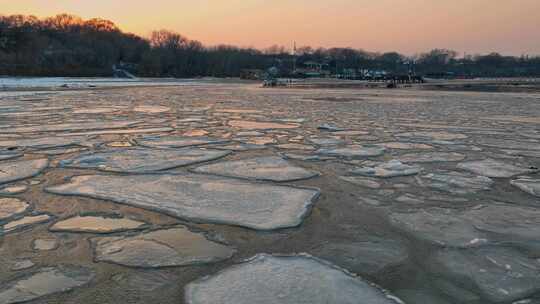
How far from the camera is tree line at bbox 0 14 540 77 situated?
57062mm

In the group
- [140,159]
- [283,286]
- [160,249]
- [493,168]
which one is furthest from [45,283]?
[493,168]

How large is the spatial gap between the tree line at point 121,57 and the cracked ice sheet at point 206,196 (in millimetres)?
53562

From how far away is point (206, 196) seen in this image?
371 cm

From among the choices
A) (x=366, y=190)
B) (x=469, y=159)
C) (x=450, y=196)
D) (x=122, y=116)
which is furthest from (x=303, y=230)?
(x=122, y=116)

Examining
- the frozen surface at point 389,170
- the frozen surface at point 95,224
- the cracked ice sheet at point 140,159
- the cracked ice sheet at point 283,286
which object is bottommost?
the cracked ice sheet at point 283,286

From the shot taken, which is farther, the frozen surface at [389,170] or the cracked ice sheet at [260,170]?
the frozen surface at [389,170]

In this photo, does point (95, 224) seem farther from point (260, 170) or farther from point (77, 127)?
point (77, 127)

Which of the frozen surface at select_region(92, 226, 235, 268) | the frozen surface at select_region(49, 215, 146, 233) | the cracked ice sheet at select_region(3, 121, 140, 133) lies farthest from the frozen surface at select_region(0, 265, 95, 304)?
the cracked ice sheet at select_region(3, 121, 140, 133)

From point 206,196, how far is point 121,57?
80.0 meters

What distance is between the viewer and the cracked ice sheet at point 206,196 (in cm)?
319

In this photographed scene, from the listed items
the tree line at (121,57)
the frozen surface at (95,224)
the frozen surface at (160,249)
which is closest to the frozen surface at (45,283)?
the frozen surface at (160,249)

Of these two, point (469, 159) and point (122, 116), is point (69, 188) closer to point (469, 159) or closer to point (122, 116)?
point (469, 159)

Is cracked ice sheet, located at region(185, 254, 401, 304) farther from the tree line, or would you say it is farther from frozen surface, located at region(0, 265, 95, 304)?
the tree line

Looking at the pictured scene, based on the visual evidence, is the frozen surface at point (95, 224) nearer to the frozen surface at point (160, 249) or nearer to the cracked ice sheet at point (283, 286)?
the frozen surface at point (160, 249)
